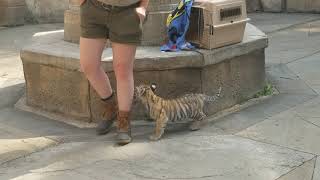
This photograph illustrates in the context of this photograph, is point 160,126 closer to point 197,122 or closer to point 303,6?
point 197,122

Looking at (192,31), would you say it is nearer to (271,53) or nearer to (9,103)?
(9,103)

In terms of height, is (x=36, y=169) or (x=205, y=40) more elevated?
(x=205, y=40)

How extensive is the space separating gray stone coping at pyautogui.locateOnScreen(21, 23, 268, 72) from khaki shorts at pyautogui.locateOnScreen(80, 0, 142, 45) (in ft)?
2.22

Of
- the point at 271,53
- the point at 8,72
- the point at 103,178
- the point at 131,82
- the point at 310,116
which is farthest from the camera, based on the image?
the point at 271,53

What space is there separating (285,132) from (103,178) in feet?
5.56

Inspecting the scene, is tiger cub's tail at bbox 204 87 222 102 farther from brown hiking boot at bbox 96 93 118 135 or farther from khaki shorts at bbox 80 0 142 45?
khaki shorts at bbox 80 0 142 45

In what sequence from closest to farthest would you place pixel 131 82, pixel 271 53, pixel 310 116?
pixel 131 82, pixel 310 116, pixel 271 53

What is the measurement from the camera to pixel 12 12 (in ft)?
36.4

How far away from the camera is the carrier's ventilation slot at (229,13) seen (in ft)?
16.6

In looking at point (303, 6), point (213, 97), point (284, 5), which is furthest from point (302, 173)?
point (284, 5)

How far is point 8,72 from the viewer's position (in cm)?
709

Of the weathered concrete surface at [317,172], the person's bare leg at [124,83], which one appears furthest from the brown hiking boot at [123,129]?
the weathered concrete surface at [317,172]

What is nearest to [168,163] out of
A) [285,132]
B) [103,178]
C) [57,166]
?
[103,178]

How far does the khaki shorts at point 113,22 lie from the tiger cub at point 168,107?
54 cm
